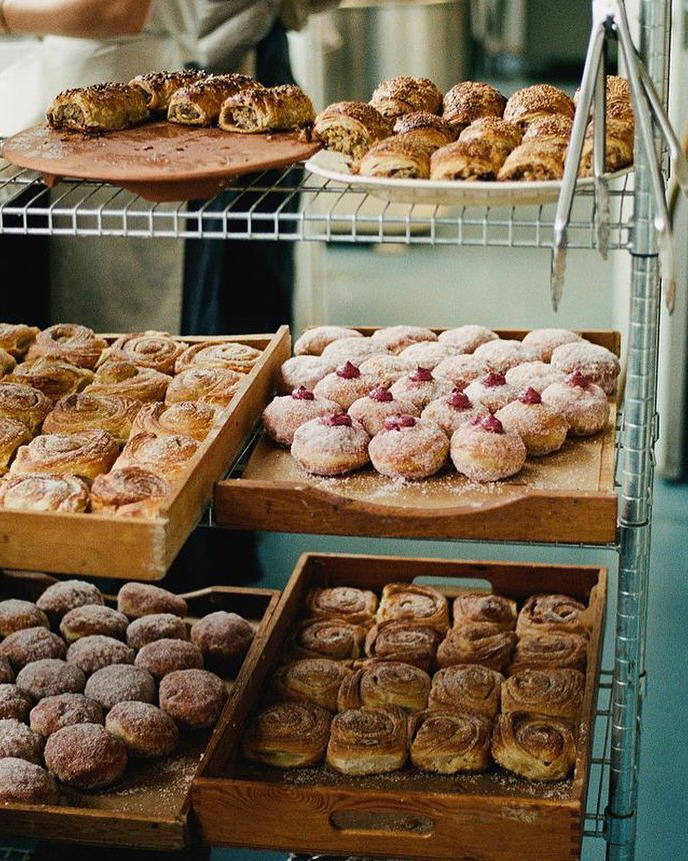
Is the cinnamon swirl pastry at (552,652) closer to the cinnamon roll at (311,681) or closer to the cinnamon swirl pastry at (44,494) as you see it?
the cinnamon roll at (311,681)

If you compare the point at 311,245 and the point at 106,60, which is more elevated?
the point at 106,60

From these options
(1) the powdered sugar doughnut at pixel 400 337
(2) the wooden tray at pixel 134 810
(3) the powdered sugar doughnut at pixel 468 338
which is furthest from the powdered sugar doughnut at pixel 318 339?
(2) the wooden tray at pixel 134 810

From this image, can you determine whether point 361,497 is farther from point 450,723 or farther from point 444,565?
point 444,565

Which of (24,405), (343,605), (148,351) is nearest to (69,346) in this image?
(148,351)

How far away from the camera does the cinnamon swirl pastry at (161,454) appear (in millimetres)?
1518

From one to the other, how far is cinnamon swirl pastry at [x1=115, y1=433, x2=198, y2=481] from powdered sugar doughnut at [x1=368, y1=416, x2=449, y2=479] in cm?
23

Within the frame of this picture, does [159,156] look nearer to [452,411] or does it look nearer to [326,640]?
[452,411]

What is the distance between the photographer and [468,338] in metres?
1.94

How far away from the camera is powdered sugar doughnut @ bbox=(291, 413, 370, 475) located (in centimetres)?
156

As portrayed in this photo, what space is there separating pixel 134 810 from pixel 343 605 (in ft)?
1.81

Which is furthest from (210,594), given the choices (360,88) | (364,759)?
(360,88)

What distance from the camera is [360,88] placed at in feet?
17.0

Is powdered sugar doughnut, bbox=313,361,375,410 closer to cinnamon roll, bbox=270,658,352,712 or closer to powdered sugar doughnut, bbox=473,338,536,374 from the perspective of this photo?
powdered sugar doughnut, bbox=473,338,536,374

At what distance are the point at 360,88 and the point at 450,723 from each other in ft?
13.0
